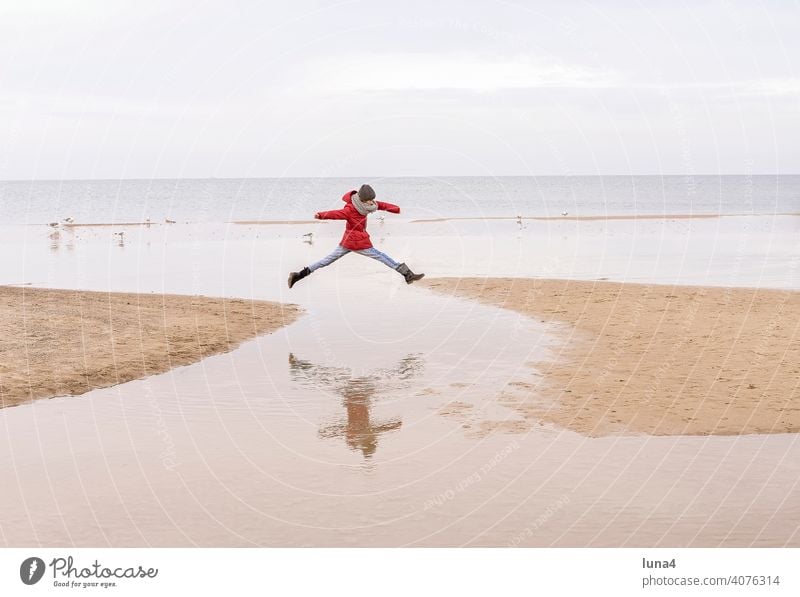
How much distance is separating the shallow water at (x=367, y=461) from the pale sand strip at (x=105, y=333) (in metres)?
0.80

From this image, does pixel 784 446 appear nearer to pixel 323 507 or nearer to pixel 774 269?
pixel 323 507

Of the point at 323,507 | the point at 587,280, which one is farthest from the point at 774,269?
the point at 323,507

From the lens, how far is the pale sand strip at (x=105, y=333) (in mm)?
16250

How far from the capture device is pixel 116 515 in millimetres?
9656

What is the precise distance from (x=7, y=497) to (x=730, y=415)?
1045 cm

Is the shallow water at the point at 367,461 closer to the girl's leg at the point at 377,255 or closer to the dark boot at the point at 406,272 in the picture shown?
the dark boot at the point at 406,272

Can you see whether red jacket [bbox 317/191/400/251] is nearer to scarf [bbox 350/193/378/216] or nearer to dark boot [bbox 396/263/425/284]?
scarf [bbox 350/193/378/216]

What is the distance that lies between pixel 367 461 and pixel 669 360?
8.52 meters

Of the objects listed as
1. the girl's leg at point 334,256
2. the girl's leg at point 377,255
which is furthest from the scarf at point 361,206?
the girl's leg at point 334,256

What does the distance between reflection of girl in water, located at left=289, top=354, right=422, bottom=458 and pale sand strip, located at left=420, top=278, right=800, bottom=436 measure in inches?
101

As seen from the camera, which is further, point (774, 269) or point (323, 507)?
point (774, 269)

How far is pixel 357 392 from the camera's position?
15.6m

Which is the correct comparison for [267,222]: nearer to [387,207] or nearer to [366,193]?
[366,193]

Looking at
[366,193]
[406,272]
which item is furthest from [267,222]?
[366,193]
